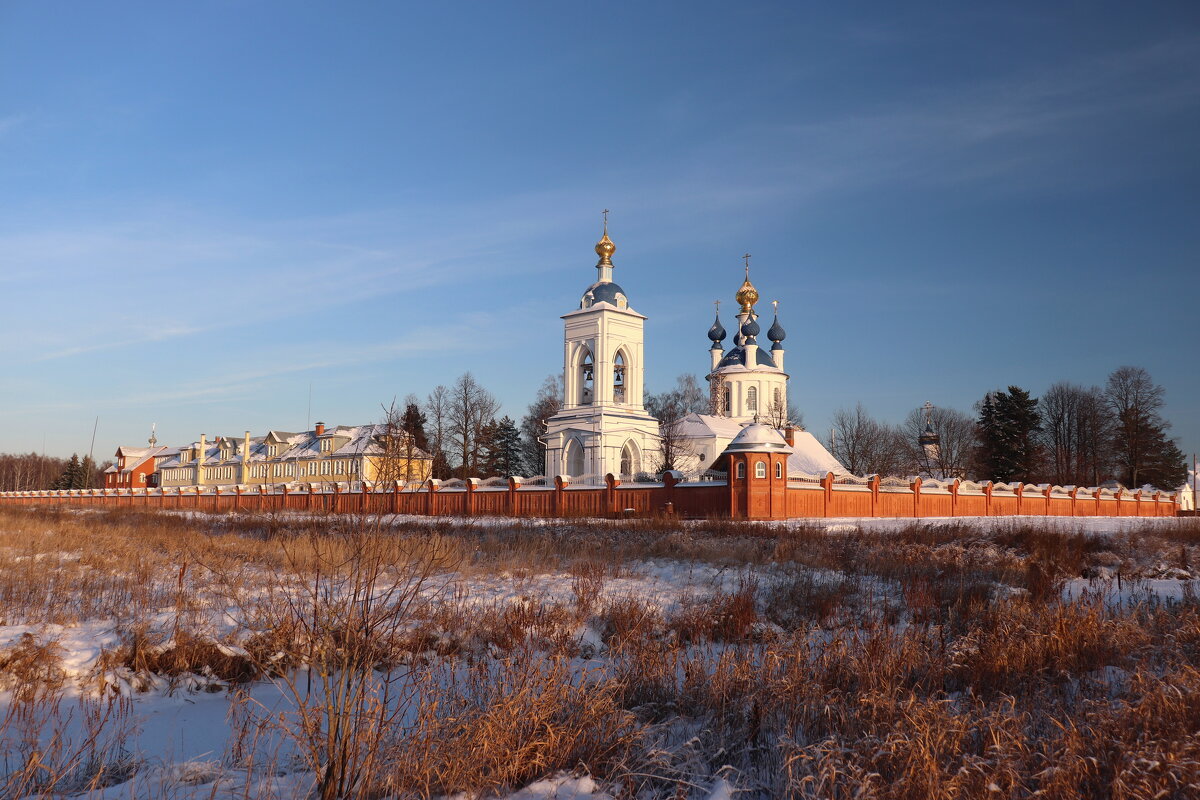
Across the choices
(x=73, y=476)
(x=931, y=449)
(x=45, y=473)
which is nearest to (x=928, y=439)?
(x=931, y=449)

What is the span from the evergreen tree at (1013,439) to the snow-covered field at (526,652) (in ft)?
136

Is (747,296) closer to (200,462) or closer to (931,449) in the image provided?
(931,449)

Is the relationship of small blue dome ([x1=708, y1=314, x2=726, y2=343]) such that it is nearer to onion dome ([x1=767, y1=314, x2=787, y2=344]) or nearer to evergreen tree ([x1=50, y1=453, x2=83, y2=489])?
onion dome ([x1=767, y1=314, x2=787, y2=344])

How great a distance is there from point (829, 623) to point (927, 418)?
71043 millimetres

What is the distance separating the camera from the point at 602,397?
131 ft

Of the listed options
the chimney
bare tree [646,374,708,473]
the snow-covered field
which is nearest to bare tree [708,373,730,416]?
bare tree [646,374,708,473]

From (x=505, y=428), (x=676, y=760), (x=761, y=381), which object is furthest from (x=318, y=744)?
(x=505, y=428)

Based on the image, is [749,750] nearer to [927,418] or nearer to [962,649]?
[962,649]

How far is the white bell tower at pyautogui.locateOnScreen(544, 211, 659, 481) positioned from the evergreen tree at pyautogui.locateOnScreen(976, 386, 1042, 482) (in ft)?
79.5

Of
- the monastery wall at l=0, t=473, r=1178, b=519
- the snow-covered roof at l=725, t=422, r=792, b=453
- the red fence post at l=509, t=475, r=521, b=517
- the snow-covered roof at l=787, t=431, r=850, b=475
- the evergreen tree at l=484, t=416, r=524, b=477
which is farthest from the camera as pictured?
the evergreen tree at l=484, t=416, r=524, b=477

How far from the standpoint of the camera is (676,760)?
4465mm

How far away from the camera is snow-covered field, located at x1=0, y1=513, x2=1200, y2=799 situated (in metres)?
4.18

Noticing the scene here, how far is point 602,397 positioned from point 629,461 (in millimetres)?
3369

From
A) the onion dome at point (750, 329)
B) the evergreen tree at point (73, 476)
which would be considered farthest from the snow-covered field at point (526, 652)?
the evergreen tree at point (73, 476)
